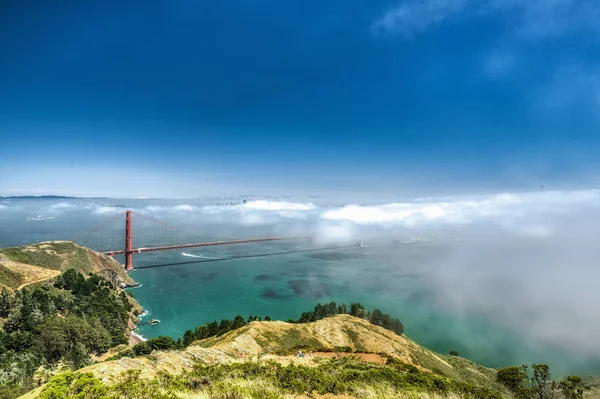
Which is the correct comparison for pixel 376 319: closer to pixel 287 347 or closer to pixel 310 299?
pixel 310 299

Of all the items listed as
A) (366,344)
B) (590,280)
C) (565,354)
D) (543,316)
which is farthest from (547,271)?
(366,344)

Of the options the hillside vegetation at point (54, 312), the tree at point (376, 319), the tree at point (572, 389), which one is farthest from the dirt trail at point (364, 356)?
the tree at point (376, 319)

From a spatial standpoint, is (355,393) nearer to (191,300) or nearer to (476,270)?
(191,300)

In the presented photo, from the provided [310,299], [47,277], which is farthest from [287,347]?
[310,299]

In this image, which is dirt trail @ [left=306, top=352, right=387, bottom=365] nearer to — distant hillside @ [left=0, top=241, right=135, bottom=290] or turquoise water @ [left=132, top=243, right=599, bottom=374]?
turquoise water @ [left=132, top=243, right=599, bottom=374]

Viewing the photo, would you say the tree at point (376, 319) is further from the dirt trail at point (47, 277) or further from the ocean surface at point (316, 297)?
the dirt trail at point (47, 277)

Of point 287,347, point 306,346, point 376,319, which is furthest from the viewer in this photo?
point 376,319

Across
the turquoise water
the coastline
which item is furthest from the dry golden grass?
the turquoise water
